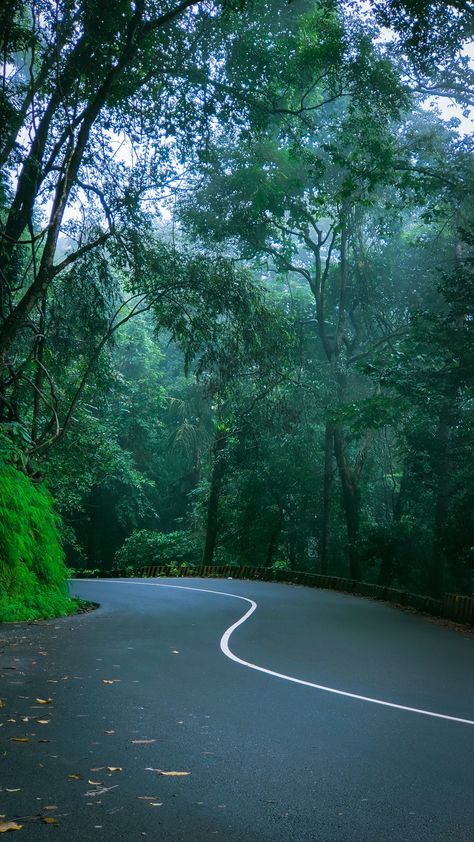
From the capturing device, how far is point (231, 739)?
6434 mm

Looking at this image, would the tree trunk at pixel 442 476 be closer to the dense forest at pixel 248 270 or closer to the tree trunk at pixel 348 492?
the dense forest at pixel 248 270

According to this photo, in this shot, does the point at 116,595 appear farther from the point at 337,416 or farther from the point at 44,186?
the point at 44,186

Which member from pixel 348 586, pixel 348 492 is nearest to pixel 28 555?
pixel 348 586

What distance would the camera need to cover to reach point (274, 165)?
99.2ft

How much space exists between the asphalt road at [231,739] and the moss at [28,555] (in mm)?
1554

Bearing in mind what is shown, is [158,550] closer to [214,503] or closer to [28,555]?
[214,503]

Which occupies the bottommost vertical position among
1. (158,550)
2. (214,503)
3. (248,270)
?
(158,550)

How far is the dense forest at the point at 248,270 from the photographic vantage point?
53.4 feet

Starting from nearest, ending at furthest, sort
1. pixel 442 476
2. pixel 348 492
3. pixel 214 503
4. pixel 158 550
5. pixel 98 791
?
pixel 98 791 < pixel 442 476 < pixel 348 492 < pixel 214 503 < pixel 158 550

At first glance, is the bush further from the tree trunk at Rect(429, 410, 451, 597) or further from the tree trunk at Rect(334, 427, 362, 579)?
the tree trunk at Rect(429, 410, 451, 597)

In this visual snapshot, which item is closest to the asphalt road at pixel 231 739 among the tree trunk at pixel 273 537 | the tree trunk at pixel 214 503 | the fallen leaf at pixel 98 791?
the fallen leaf at pixel 98 791

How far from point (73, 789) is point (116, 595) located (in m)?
17.8

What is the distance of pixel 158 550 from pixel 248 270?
24093mm

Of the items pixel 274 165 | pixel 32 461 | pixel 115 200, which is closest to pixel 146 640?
pixel 32 461
